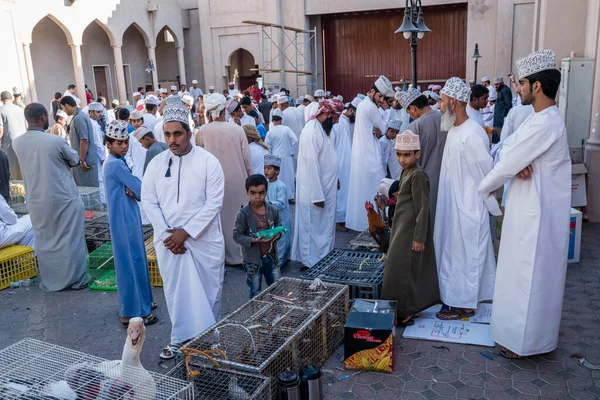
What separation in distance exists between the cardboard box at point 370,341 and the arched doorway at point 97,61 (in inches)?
832

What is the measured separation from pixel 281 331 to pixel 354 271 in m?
1.48

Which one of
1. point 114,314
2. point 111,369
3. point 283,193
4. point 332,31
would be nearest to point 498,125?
point 283,193

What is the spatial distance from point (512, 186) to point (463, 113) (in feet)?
2.74

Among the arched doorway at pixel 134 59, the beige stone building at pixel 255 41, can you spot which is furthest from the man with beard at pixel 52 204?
the arched doorway at pixel 134 59

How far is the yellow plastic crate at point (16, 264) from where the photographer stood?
5.94m

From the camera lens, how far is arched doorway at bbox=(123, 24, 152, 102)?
24000 millimetres

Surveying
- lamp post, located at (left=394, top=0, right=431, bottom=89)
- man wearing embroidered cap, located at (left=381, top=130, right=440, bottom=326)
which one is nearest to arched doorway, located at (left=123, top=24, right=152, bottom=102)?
lamp post, located at (left=394, top=0, right=431, bottom=89)

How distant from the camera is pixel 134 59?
80.3ft

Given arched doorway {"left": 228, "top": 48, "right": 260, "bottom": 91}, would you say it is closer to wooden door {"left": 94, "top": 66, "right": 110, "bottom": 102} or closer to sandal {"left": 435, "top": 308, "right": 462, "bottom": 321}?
wooden door {"left": 94, "top": 66, "right": 110, "bottom": 102}

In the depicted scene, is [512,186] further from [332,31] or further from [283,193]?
[332,31]

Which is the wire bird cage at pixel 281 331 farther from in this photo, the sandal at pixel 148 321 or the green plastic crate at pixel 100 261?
the green plastic crate at pixel 100 261

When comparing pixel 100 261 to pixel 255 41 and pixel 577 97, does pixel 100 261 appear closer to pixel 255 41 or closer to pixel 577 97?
pixel 577 97

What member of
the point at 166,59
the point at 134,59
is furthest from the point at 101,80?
the point at 166,59

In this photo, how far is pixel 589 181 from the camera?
6.92 m
